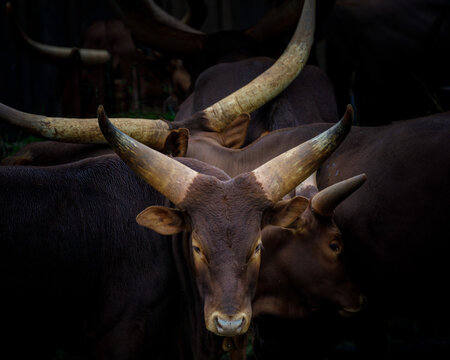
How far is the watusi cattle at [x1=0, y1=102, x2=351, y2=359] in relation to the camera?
8.60 feet

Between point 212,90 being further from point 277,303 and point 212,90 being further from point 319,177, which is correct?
point 277,303

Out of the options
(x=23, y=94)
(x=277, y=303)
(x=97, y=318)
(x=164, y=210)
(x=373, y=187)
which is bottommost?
(x=23, y=94)

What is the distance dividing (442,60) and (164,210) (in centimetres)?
354

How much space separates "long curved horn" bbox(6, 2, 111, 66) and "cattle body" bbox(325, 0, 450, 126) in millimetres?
2279

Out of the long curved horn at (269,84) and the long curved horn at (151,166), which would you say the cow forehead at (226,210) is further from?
the long curved horn at (269,84)

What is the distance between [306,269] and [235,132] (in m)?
1.21

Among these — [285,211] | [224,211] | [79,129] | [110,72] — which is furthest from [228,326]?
[110,72]

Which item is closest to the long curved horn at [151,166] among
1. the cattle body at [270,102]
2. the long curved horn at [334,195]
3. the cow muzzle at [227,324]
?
the cow muzzle at [227,324]

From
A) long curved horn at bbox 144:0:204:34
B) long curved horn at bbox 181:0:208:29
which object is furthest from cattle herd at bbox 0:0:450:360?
long curved horn at bbox 181:0:208:29

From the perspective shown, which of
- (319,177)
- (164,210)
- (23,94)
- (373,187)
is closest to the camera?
(164,210)

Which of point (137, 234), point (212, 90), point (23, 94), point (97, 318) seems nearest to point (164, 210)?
point (137, 234)

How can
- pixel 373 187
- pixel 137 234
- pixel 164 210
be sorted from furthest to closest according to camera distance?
pixel 373 187, pixel 137 234, pixel 164 210

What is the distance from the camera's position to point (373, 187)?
3.24 metres

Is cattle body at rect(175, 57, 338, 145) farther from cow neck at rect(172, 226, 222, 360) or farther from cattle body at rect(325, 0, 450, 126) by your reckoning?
cow neck at rect(172, 226, 222, 360)
